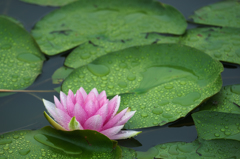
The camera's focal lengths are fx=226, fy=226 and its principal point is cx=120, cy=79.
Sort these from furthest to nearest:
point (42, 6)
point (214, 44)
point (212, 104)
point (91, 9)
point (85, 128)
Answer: point (42, 6) < point (91, 9) < point (214, 44) < point (212, 104) < point (85, 128)

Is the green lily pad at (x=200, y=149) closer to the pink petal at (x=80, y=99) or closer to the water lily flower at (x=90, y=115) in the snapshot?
the water lily flower at (x=90, y=115)

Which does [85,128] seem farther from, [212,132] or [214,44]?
[214,44]

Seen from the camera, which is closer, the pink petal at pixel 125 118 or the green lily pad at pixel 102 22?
the pink petal at pixel 125 118

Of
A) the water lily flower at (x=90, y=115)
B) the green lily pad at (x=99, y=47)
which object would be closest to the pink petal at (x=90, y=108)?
the water lily flower at (x=90, y=115)

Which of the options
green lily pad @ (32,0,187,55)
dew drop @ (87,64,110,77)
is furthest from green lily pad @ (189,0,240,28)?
dew drop @ (87,64,110,77)

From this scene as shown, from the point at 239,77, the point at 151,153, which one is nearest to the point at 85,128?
the point at 151,153

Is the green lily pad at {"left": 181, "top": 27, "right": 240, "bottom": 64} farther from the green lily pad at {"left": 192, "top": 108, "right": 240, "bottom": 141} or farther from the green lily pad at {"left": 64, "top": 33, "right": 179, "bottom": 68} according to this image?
the green lily pad at {"left": 192, "top": 108, "right": 240, "bottom": 141}
